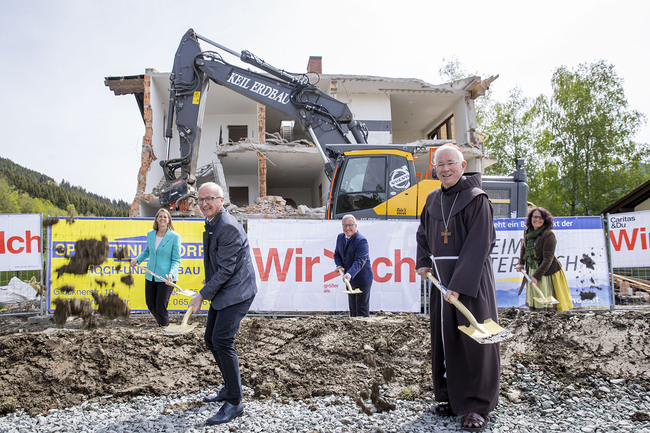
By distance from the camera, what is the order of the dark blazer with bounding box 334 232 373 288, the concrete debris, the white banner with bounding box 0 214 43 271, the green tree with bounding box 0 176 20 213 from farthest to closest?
the green tree with bounding box 0 176 20 213, the concrete debris, the white banner with bounding box 0 214 43 271, the dark blazer with bounding box 334 232 373 288

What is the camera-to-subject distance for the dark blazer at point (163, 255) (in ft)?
20.2

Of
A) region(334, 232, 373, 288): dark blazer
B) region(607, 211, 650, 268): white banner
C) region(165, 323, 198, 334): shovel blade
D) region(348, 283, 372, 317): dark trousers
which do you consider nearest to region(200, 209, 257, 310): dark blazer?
region(165, 323, 198, 334): shovel blade

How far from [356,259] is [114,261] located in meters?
4.41

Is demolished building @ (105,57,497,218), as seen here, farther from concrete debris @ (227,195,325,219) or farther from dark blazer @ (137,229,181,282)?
dark blazer @ (137,229,181,282)

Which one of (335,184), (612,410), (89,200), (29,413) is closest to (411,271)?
(335,184)

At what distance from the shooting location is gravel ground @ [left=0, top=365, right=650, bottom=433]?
Answer: 3.53 meters

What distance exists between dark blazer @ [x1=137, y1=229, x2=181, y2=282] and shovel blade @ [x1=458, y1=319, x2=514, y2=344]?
13.5 ft

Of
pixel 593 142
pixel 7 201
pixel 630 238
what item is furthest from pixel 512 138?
pixel 7 201

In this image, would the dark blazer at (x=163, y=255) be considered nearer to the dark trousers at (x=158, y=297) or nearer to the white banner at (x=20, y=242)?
the dark trousers at (x=158, y=297)

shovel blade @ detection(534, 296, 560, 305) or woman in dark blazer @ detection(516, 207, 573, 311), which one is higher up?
woman in dark blazer @ detection(516, 207, 573, 311)

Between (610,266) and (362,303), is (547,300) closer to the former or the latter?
(362,303)

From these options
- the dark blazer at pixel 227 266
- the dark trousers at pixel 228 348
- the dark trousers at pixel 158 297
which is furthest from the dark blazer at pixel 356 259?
the dark trousers at pixel 228 348

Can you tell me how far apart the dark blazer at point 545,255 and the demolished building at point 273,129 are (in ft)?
36.7

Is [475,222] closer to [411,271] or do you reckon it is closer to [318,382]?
[318,382]
